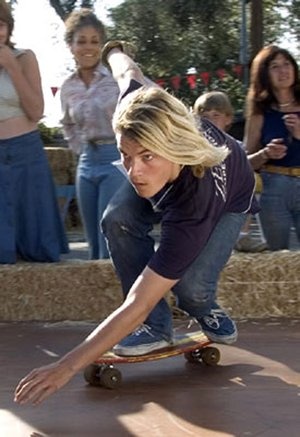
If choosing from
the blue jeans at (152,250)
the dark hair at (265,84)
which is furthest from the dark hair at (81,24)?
the blue jeans at (152,250)

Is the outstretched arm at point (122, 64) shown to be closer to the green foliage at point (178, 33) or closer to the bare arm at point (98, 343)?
the bare arm at point (98, 343)

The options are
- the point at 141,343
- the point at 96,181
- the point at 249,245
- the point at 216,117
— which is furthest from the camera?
the point at 249,245

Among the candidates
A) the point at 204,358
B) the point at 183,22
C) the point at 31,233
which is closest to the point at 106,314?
the point at 31,233

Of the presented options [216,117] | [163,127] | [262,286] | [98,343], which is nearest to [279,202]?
[262,286]

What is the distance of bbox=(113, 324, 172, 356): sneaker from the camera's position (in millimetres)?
4297

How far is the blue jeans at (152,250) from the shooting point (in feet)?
13.9

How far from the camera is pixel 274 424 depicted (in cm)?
359

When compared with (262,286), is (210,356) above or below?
above

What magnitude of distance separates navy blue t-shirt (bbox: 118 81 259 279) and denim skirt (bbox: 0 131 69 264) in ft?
7.07

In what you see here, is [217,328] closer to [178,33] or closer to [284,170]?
[284,170]

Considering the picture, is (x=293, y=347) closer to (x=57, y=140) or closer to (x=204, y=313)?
(x=204, y=313)

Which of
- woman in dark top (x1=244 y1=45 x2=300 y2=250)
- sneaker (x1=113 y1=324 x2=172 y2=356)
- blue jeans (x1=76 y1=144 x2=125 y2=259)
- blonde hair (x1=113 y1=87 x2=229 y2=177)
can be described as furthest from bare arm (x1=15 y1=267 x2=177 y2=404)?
woman in dark top (x1=244 y1=45 x2=300 y2=250)

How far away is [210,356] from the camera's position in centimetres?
448

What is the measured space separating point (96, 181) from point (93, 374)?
1797 mm
